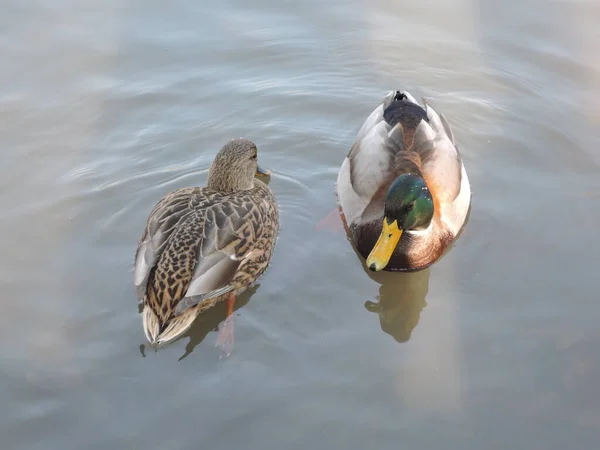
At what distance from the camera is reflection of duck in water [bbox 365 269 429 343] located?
4.76m

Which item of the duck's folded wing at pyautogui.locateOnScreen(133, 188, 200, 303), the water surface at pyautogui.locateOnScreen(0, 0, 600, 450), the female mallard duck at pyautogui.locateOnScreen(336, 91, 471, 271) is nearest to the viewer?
the water surface at pyautogui.locateOnScreen(0, 0, 600, 450)

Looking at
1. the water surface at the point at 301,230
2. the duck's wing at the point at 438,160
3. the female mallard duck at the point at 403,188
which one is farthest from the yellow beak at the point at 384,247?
the duck's wing at the point at 438,160

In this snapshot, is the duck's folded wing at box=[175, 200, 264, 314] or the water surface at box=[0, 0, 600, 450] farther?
the duck's folded wing at box=[175, 200, 264, 314]

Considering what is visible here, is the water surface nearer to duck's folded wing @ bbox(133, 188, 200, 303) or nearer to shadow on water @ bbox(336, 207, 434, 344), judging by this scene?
shadow on water @ bbox(336, 207, 434, 344)

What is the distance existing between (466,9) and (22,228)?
16.4ft

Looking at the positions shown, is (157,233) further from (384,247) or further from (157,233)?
(384,247)

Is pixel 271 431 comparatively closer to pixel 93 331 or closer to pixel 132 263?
pixel 93 331

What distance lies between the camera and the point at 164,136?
641cm

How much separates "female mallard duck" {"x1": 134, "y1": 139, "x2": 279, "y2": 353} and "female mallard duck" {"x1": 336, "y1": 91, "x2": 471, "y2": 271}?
69cm

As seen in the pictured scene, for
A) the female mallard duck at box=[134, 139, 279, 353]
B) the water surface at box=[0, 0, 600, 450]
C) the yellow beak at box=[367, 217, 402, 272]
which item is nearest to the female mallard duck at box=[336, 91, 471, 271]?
the yellow beak at box=[367, 217, 402, 272]

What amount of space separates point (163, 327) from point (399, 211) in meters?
1.73

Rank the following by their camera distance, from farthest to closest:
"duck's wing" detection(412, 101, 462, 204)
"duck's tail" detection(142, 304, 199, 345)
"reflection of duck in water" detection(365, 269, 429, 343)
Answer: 1. "duck's wing" detection(412, 101, 462, 204)
2. "reflection of duck in water" detection(365, 269, 429, 343)
3. "duck's tail" detection(142, 304, 199, 345)

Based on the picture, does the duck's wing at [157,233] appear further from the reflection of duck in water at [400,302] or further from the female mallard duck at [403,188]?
the reflection of duck in water at [400,302]

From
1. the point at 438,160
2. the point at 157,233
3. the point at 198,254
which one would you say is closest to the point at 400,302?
the point at 438,160
